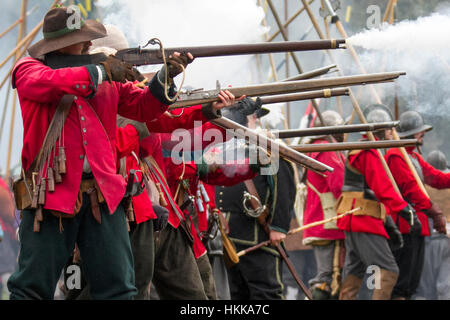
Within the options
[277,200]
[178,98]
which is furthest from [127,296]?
[277,200]

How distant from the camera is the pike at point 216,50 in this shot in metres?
3.90

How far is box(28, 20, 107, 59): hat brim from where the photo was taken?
3.75 meters

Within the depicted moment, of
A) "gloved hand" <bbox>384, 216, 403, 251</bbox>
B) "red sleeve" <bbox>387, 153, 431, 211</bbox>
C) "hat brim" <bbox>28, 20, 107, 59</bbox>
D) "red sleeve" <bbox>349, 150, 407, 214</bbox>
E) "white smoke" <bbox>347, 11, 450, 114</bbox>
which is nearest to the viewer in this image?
"hat brim" <bbox>28, 20, 107, 59</bbox>

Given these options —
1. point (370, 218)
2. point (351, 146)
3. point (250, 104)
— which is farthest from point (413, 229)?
point (250, 104)

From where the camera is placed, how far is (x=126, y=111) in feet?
13.1

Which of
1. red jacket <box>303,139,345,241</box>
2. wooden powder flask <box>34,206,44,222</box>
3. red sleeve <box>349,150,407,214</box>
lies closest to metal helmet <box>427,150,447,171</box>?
red jacket <box>303,139,345,241</box>

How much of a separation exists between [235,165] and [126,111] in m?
1.87

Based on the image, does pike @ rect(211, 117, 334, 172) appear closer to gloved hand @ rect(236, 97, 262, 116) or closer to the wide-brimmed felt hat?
gloved hand @ rect(236, 97, 262, 116)

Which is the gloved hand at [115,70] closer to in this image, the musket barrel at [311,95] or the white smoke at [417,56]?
the musket barrel at [311,95]

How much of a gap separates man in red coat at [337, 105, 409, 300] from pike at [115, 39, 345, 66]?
3.09 meters

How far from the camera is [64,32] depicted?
3.78m

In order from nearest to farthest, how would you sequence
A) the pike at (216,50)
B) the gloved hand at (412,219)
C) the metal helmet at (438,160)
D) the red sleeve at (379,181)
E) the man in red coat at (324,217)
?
the pike at (216,50) → the red sleeve at (379,181) → the gloved hand at (412,219) → the man in red coat at (324,217) → the metal helmet at (438,160)

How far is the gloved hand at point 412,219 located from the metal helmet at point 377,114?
2.82 ft

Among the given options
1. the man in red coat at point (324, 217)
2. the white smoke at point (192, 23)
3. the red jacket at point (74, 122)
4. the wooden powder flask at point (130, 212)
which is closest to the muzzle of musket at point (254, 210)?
the white smoke at point (192, 23)
